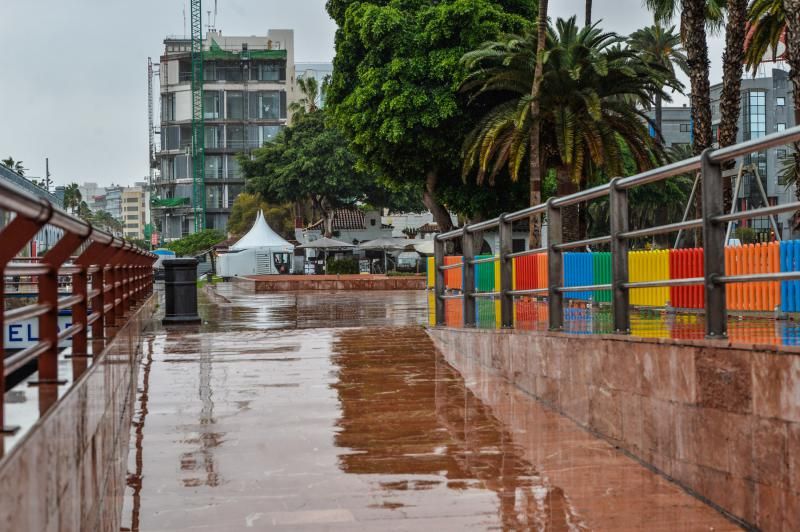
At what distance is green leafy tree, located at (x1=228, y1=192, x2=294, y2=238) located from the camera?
293 feet

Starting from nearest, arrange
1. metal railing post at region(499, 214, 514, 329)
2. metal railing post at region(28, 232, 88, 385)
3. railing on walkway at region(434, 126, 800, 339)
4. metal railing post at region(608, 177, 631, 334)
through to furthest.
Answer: metal railing post at region(28, 232, 88, 385) → railing on walkway at region(434, 126, 800, 339) → metal railing post at region(608, 177, 631, 334) → metal railing post at region(499, 214, 514, 329)

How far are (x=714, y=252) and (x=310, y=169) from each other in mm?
62266

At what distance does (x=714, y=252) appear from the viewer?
17.7 ft

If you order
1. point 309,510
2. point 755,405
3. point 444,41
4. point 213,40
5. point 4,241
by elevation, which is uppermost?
point 213,40

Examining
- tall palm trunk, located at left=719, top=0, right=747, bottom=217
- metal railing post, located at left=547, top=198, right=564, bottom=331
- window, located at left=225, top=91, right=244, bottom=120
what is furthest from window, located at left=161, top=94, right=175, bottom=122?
metal railing post, located at left=547, top=198, right=564, bottom=331

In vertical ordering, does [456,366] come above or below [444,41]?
below

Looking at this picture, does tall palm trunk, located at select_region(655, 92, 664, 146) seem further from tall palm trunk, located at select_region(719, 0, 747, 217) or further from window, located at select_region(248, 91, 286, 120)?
window, located at select_region(248, 91, 286, 120)

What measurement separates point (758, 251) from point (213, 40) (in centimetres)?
12719

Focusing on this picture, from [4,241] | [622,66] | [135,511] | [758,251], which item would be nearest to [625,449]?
[758,251]

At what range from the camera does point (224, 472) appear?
5949 mm

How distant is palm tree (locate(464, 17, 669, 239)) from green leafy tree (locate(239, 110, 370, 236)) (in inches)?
1508

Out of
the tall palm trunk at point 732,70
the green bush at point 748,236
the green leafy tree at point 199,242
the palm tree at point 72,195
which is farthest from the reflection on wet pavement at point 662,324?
the palm tree at point 72,195

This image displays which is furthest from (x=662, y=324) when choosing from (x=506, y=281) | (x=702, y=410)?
(x=506, y=281)

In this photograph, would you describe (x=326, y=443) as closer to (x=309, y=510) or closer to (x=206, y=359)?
(x=309, y=510)
